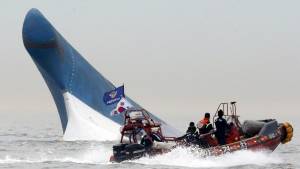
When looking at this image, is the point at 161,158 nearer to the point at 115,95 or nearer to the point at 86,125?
the point at 115,95

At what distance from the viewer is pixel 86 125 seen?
57000 mm

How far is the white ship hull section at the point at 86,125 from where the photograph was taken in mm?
56250

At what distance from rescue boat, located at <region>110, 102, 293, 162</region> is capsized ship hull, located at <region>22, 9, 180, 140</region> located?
1515 cm

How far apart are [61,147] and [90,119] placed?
5.24m

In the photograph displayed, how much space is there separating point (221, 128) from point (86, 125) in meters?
19.0

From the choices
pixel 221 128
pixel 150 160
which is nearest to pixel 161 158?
pixel 150 160

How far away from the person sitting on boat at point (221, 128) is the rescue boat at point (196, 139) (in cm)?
27

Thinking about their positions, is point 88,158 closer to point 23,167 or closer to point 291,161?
point 23,167

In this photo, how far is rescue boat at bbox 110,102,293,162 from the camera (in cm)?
3878

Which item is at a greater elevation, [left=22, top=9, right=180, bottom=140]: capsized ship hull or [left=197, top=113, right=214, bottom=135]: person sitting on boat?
[left=22, top=9, right=180, bottom=140]: capsized ship hull

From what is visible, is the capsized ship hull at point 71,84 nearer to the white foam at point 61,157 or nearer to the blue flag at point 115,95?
the white foam at point 61,157

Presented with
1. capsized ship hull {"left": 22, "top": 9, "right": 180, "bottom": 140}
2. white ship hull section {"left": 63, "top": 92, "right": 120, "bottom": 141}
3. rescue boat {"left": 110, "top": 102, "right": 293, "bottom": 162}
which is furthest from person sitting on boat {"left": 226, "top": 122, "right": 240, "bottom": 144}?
white ship hull section {"left": 63, "top": 92, "right": 120, "bottom": 141}

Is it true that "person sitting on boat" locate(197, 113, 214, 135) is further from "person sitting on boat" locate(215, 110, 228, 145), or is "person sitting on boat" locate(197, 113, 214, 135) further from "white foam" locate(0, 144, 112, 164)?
"white foam" locate(0, 144, 112, 164)

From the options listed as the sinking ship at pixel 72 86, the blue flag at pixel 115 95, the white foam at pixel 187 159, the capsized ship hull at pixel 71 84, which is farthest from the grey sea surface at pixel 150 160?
the capsized ship hull at pixel 71 84
